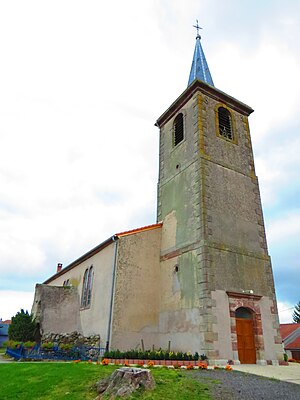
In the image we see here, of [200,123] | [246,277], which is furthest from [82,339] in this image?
[200,123]

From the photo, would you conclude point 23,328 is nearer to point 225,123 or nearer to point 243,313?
point 243,313

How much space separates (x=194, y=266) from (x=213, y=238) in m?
1.45

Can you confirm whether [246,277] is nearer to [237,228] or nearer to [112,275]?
[237,228]

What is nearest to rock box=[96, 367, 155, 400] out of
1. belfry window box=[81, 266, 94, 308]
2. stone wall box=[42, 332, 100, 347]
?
stone wall box=[42, 332, 100, 347]

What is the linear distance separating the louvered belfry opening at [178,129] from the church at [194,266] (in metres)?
0.07

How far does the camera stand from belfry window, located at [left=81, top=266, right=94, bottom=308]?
17047 mm

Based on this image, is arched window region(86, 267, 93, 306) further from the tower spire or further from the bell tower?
the tower spire

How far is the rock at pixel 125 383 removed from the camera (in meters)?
5.78

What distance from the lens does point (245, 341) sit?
12766 millimetres

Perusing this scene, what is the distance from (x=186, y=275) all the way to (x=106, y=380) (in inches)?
293

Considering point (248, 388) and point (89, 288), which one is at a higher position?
point (89, 288)

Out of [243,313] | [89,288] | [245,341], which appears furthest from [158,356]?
[89,288]

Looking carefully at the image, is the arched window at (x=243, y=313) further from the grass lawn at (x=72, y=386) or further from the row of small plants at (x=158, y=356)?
the grass lawn at (x=72, y=386)

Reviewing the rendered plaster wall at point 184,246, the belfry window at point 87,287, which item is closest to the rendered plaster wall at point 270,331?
the rendered plaster wall at point 184,246
